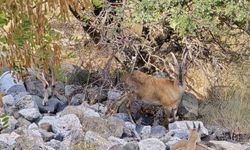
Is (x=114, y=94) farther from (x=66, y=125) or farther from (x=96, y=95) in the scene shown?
(x=66, y=125)

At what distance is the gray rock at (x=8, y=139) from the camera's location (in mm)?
6445

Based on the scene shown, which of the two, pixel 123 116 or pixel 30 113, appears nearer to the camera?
pixel 30 113

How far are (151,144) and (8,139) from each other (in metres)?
1.54

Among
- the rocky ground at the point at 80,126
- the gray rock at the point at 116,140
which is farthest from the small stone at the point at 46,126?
the gray rock at the point at 116,140

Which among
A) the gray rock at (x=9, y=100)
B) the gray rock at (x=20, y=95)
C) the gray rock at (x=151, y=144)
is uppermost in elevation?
the gray rock at (x=20, y=95)

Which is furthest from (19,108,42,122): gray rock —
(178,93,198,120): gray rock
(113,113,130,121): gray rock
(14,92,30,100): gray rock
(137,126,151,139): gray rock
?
(178,93,198,120): gray rock

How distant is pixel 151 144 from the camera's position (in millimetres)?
6957

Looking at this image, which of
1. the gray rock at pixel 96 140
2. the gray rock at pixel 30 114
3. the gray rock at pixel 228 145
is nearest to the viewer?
the gray rock at pixel 96 140

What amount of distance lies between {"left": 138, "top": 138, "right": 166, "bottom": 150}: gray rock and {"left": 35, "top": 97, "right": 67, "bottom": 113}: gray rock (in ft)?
6.04

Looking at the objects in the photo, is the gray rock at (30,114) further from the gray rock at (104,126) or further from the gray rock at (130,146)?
the gray rock at (130,146)

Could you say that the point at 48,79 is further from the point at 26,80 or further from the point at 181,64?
the point at 181,64

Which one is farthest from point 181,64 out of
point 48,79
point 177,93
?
point 48,79

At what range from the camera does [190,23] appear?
7.80 meters

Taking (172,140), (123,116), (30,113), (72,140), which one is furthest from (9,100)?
(172,140)
